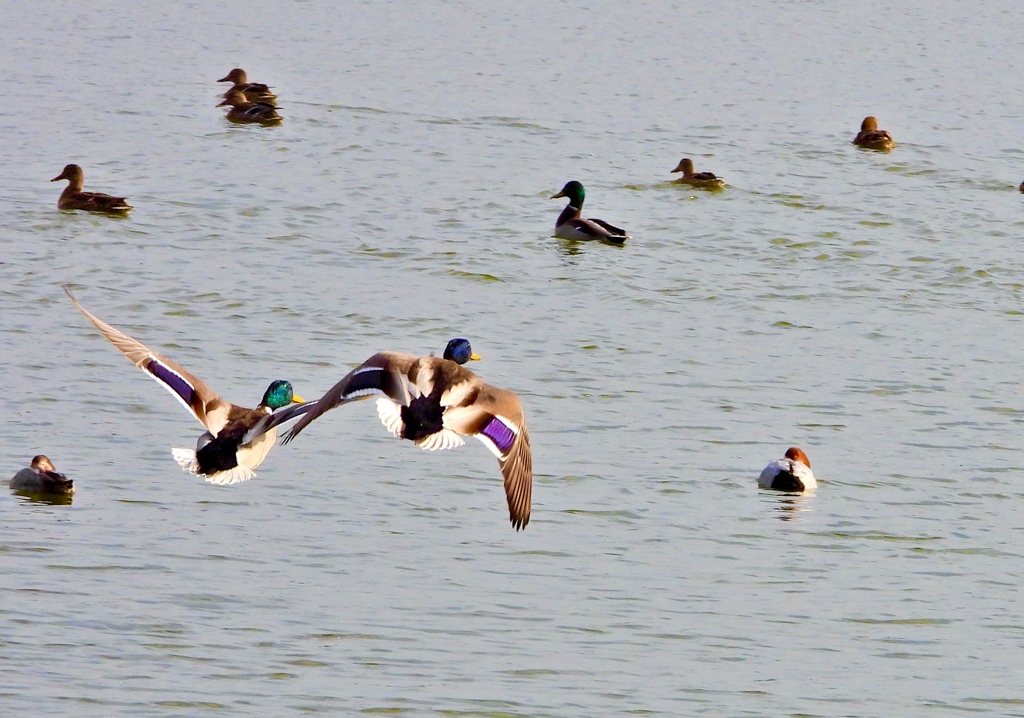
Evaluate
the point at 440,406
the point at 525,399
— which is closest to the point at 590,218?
the point at 525,399

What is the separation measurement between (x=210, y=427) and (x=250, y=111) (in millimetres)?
14139

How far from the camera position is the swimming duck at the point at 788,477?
31.5ft

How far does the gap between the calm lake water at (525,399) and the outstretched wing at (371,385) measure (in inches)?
35.7

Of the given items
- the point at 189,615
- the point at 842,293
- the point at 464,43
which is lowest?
the point at 189,615

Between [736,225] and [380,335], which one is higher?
[736,225]

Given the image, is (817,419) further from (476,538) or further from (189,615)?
(189,615)

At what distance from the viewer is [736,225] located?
58.1 feet

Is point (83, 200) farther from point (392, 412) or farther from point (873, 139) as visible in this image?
point (873, 139)

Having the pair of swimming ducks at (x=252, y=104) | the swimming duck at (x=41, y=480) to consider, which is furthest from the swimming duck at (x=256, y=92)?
the swimming duck at (x=41, y=480)

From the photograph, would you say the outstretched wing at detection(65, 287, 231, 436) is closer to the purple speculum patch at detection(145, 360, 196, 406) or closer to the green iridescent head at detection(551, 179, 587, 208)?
the purple speculum patch at detection(145, 360, 196, 406)

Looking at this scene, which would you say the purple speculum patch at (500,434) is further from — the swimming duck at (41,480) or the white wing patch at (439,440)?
the swimming duck at (41,480)

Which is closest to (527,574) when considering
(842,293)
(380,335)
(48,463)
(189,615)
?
(189,615)

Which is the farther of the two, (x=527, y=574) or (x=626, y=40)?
(x=626, y=40)

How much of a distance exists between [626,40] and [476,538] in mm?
22714
